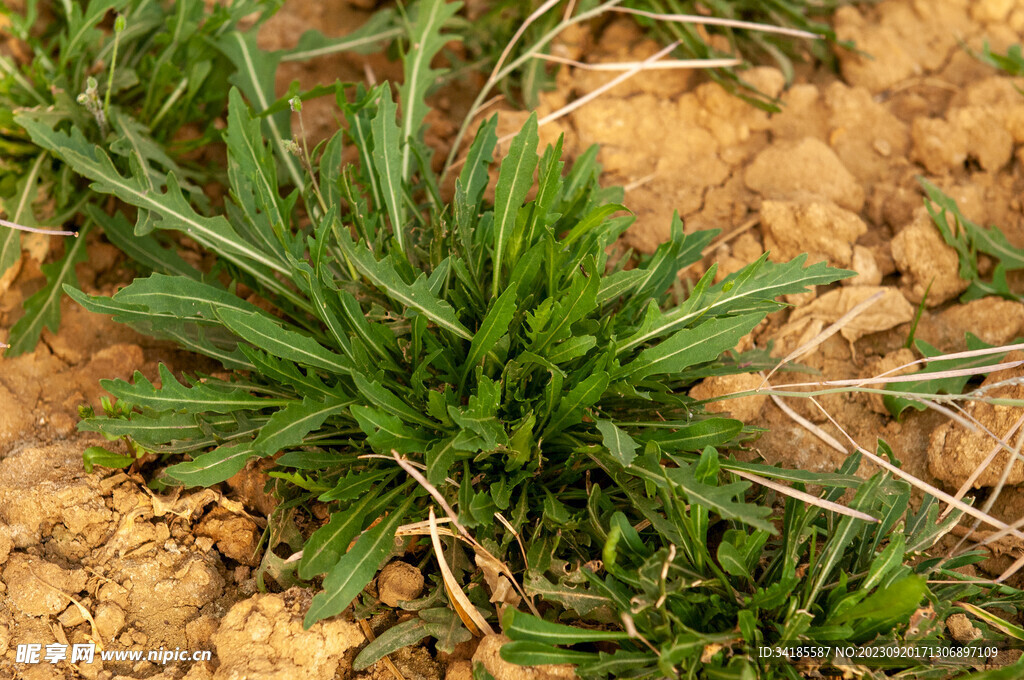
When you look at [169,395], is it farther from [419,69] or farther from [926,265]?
[926,265]

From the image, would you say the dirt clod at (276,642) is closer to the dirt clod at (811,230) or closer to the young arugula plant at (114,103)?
the young arugula plant at (114,103)

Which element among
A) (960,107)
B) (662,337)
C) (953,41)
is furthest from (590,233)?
(953,41)

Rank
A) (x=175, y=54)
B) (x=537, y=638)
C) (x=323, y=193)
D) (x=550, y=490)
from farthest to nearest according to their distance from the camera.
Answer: (x=175, y=54) < (x=323, y=193) < (x=550, y=490) < (x=537, y=638)

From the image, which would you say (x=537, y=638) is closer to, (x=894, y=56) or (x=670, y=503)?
(x=670, y=503)

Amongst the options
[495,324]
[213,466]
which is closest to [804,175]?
[495,324]

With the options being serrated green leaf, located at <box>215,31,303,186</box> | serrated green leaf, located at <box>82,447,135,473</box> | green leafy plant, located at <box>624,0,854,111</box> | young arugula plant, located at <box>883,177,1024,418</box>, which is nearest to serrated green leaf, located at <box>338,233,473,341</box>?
serrated green leaf, located at <box>82,447,135,473</box>

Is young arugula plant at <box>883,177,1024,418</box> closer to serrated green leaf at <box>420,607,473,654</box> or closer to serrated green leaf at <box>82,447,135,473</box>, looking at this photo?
serrated green leaf at <box>420,607,473,654</box>

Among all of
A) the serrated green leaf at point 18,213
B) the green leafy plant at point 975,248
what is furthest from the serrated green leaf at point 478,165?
the green leafy plant at point 975,248

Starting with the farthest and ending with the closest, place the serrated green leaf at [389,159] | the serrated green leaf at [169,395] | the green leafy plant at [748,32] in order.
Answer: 1. the green leafy plant at [748,32]
2. the serrated green leaf at [389,159]
3. the serrated green leaf at [169,395]
